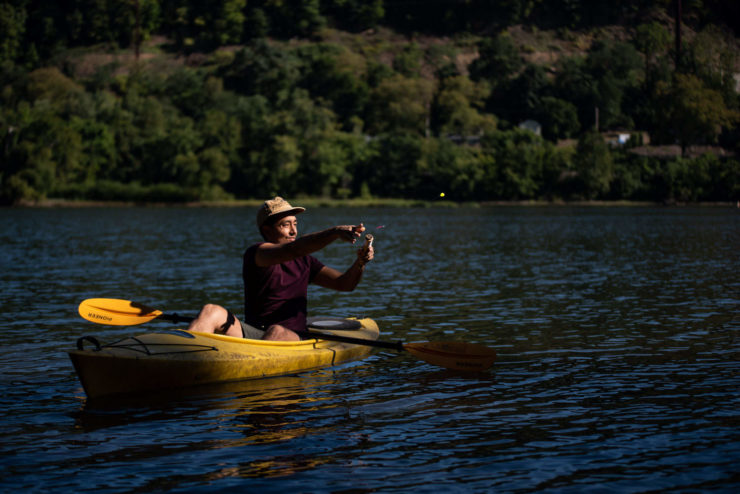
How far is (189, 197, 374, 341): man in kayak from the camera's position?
1081cm

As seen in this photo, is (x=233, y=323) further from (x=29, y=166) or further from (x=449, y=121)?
(x=449, y=121)

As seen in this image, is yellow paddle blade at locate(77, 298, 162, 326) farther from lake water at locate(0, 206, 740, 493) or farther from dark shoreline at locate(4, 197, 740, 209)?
dark shoreline at locate(4, 197, 740, 209)

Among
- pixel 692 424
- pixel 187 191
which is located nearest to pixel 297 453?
pixel 692 424

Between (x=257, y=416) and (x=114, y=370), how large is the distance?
177cm

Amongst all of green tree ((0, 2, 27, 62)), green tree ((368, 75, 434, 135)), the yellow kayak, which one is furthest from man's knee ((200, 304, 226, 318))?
green tree ((0, 2, 27, 62))

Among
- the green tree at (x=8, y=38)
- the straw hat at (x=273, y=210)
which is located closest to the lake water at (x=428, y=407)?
the straw hat at (x=273, y=210)

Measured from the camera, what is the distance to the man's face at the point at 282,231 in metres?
11.0

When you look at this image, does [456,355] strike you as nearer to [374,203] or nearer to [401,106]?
[374,203]

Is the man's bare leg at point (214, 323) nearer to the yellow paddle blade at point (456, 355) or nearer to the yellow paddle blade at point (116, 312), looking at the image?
the yellow paddle blade at point (116, 312)

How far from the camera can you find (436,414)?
983cm

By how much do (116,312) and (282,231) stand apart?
3.20m

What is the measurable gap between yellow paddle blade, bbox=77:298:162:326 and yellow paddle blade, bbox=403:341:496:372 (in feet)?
11.9


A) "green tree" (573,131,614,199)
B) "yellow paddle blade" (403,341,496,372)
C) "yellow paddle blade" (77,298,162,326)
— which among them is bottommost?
"yellow paddle blade" (403,341,496,372)

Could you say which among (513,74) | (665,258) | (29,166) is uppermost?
(513,74)
